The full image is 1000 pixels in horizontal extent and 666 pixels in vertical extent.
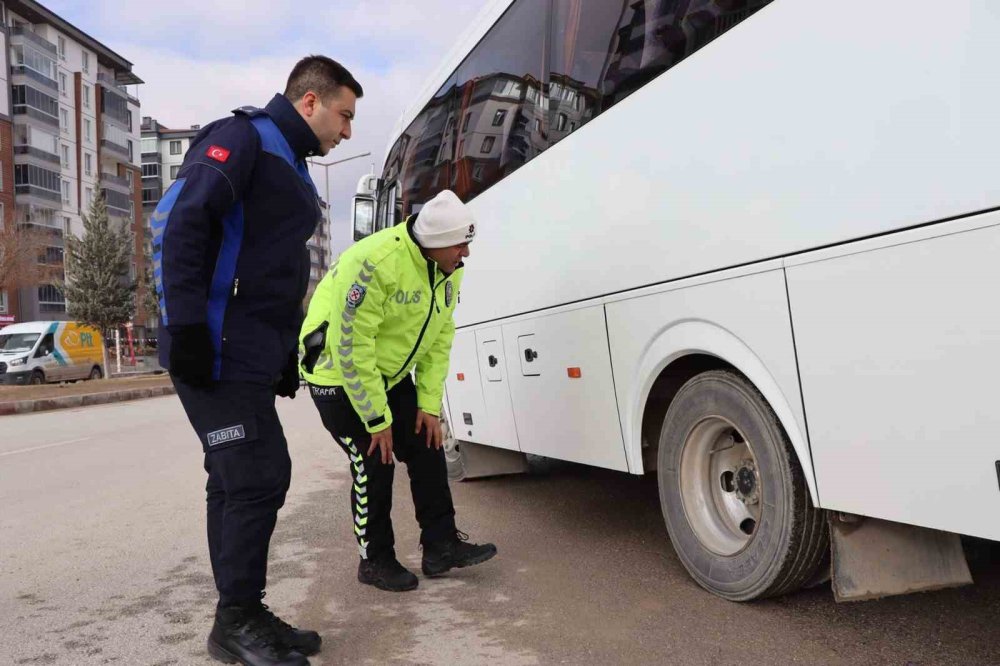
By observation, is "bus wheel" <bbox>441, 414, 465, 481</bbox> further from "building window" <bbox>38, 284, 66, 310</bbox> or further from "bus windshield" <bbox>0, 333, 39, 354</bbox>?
"building window" <bbox>38, 284, 66, 310</bbox>

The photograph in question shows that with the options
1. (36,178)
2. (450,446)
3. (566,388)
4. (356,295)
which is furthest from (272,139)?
(36,178)

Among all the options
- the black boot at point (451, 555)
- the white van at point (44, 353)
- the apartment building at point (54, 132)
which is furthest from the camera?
the apartment building at point (54, 132)

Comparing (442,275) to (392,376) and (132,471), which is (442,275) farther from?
(132,471)

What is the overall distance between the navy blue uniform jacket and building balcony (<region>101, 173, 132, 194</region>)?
68.2 m

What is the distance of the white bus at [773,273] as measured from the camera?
2.22 m

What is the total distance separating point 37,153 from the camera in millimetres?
56750

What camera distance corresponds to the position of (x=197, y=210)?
288cm

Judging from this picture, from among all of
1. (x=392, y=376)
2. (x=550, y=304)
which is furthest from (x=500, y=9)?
(x=392, y=376)

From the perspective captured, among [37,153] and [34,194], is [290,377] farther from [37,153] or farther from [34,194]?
[37,153]

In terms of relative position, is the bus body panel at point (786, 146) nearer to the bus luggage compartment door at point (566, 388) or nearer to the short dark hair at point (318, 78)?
the bus luggage compartment door at point (566, 388)

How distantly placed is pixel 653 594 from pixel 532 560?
0.85m

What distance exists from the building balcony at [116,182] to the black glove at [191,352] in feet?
225

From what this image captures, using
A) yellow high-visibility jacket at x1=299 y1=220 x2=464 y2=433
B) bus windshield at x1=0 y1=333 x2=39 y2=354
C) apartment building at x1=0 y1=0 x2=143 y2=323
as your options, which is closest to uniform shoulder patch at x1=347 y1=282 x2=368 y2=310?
yellow high-visibility jacket at x1=299 y1=220 x2=464 y2=433

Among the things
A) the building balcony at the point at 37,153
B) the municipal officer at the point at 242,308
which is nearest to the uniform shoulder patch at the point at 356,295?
the municipal officer at the point at 242,308
